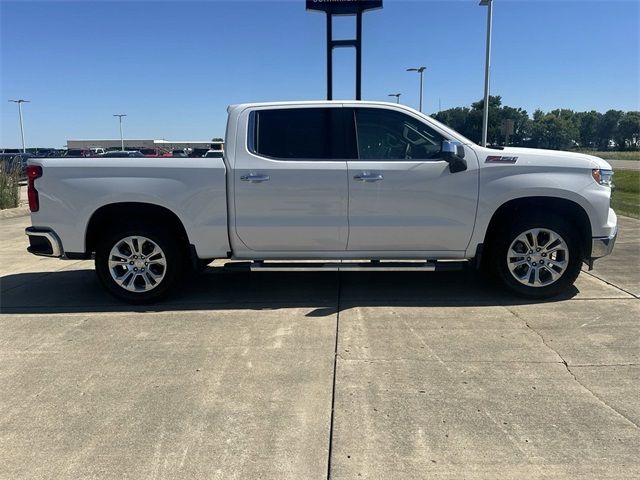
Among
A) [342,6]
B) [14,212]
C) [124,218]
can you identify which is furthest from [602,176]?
[14,212]

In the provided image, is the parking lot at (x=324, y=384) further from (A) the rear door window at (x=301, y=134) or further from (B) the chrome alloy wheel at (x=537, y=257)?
(A) the rear door window at (x=301, y=134)

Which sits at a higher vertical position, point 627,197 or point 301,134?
point 301,134

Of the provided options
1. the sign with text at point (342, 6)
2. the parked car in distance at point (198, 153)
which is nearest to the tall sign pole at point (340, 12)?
the sign with text at point (342, 6)

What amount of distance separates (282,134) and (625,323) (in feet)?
12.1

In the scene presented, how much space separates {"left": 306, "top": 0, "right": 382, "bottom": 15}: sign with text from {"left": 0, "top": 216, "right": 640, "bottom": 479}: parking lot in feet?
19.6

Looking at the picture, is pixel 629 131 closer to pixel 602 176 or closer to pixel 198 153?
pixel 198 153

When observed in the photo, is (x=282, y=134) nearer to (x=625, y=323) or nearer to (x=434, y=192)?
(x=434, y=192)

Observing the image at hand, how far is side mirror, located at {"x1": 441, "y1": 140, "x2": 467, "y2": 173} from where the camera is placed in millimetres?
4957

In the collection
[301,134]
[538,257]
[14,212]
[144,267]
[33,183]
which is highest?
[301,134]

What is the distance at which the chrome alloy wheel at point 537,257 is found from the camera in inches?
209

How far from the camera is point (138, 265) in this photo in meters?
5.39

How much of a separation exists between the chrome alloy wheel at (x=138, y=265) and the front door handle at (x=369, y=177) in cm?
214

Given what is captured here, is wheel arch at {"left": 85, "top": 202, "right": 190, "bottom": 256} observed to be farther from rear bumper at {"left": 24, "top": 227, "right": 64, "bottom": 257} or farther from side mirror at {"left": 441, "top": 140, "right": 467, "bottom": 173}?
side mirror at {"left": 441, "top": 140, "right": 467, "bottom": 173}

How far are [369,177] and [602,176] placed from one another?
234 cm
